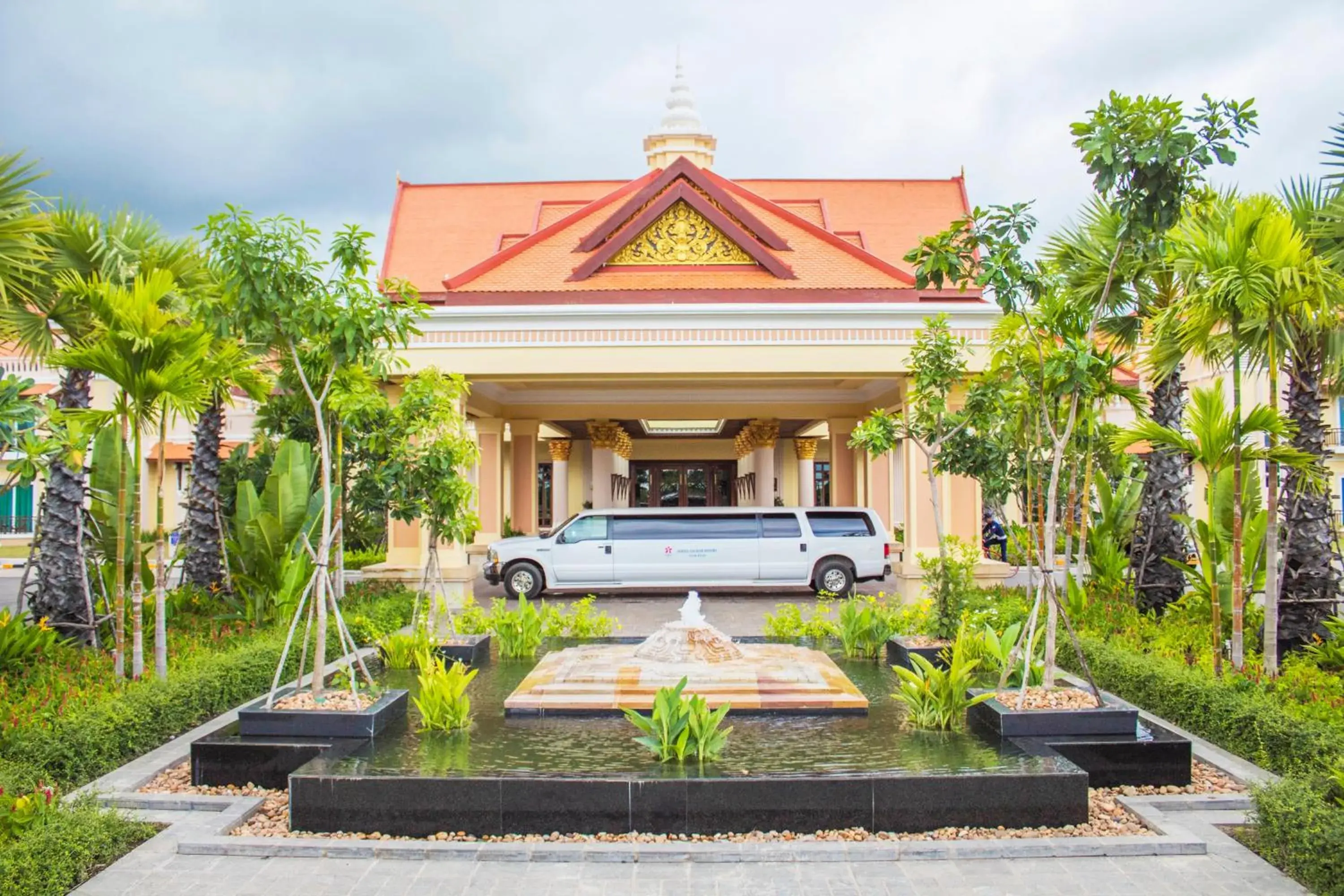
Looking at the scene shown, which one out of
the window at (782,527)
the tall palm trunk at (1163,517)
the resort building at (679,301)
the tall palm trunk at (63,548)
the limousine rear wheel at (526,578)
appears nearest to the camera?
the tall palm trunk at (63,548)

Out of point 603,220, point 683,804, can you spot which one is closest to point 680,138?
point 603,220

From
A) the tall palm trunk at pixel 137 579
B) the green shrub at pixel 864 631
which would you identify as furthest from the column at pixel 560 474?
the tall palm trunk at pixel 137 579

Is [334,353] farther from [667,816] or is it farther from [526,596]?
[526,596]

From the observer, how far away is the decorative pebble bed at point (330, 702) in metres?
6.59

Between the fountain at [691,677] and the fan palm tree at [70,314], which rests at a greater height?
the fan palm tree at [70,314]

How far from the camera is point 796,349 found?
14.3 m

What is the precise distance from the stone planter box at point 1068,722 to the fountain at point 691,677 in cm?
117

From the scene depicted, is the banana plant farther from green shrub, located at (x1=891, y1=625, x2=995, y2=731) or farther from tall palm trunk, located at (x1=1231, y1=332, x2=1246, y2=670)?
tall palm trunk, located at (x1=1231, y1=332, x2=1246, y2=670)

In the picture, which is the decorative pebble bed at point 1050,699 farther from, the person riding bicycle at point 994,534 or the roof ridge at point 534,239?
the person riding bicycle at point 994,534

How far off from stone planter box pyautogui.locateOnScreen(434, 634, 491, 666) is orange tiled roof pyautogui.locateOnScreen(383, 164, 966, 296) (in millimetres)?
6532

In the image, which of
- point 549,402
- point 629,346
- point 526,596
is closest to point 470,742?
point 629,346

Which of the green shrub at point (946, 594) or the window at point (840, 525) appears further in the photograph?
the window at point (840, 525)

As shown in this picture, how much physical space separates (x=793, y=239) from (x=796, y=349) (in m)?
3.08

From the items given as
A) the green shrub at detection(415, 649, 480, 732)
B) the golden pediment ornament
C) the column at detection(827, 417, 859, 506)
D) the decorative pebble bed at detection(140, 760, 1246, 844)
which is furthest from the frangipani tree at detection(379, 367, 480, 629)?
the column at detection(827, 417, 859, 506)
